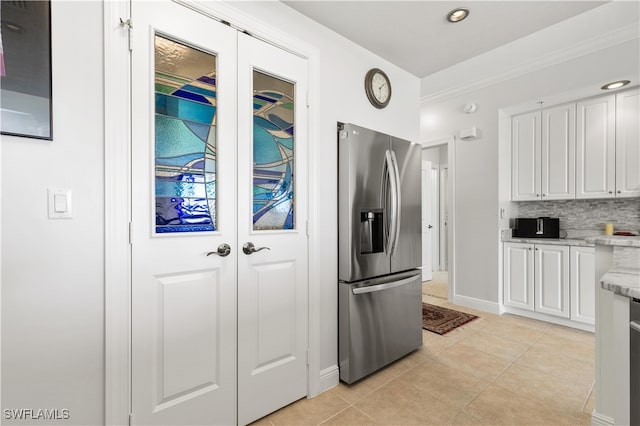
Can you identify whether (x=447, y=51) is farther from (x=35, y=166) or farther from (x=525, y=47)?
(x=35, y=166)

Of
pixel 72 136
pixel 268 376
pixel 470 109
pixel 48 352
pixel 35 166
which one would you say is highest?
pixel 470 109

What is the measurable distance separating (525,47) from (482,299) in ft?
9.47

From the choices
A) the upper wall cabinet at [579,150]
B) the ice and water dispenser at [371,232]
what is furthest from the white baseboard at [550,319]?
the ice and water dispenser at [371,232]

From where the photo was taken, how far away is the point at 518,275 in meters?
3.55

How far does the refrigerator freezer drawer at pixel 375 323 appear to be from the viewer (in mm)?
2133

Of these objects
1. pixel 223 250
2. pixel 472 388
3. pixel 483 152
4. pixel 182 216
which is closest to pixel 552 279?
pixel 483 152

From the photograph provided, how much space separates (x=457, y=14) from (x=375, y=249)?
5.63ft

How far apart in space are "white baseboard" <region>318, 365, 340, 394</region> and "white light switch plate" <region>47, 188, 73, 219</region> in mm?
1742

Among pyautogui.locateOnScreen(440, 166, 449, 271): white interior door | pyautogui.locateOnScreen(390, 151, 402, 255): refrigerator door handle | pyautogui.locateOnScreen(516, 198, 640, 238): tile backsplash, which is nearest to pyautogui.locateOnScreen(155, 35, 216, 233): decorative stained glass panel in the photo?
pyautogui.locateOnScreen(390, 151, 402, 255): refrigerator door handle

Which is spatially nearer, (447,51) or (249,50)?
(249,50)

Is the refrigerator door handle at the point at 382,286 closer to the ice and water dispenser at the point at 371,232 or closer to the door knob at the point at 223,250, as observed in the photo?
the ice and water dispenser at the point at 371,232

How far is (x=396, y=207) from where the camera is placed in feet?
7.95

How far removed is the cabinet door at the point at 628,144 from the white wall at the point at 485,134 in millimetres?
281

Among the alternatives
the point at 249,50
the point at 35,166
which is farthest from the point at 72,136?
the point at 249,50
